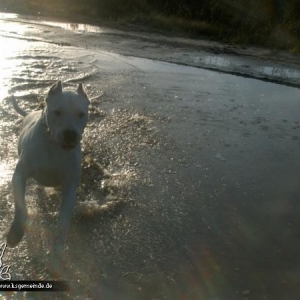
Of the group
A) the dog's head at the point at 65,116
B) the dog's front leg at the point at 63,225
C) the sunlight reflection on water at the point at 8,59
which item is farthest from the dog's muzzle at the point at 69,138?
the sunlight reflection on water at the point at 8,59

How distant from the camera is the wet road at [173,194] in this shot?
354 cm

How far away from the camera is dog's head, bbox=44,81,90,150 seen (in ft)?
11.5

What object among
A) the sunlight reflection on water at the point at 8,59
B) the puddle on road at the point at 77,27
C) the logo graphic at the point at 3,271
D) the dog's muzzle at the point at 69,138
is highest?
the dog's muzzle at the point at 69,138

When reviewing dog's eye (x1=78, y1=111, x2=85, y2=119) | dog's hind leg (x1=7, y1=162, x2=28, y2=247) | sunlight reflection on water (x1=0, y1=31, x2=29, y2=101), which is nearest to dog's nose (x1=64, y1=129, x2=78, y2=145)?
dog's eye (x1=78, y1=111, x2=85, y2=119)

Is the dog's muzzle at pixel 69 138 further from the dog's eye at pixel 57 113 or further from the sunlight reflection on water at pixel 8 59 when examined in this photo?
the sunlight reflection on water at pixel 8 59

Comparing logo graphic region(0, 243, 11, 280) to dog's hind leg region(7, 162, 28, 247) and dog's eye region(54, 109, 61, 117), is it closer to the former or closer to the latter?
dog's hind leg region(7, 162, 28, 247)

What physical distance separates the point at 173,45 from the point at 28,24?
283 inches

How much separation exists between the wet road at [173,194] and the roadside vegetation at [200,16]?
982 centimetres

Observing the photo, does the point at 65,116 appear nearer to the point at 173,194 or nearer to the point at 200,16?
the point at 173,194

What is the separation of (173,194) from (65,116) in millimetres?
1873

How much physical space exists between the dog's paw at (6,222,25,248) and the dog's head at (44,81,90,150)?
72 centimetres

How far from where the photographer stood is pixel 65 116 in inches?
142

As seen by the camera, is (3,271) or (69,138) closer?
(3,271)

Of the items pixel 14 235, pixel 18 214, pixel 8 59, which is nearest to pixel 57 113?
pixel 18 214
